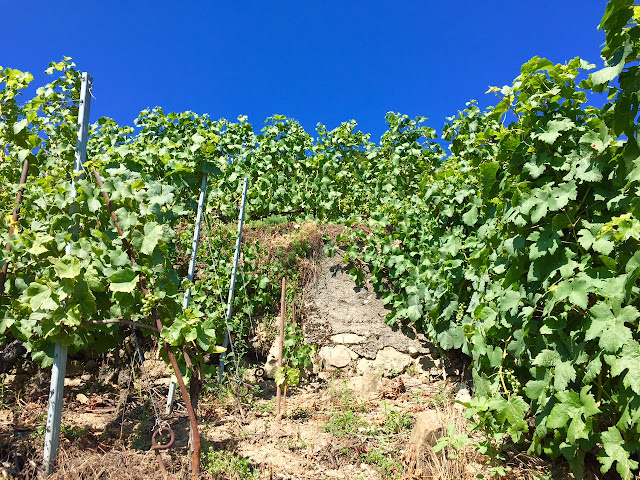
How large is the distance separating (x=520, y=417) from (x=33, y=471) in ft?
8.86

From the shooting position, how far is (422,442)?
305 centimetres

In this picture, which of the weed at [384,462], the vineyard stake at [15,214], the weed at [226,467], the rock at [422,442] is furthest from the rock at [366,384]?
the vineyard stake at [15,214]

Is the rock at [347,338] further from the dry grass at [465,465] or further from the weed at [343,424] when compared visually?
the dry grass at [465,465]

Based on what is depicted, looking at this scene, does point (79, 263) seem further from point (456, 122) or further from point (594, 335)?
point (456, 122)

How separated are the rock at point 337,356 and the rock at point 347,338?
6 cm

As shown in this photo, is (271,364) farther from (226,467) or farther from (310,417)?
(226,467)

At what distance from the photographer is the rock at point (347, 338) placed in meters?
4.89

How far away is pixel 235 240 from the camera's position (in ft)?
17.2

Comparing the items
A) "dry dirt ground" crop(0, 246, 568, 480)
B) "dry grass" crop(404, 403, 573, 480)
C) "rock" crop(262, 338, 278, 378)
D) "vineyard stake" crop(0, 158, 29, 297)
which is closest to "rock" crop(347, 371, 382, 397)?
"dry dirt ground" crop(0, 246, 568, 480)

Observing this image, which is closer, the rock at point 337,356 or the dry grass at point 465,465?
the dry grass at point 465,465

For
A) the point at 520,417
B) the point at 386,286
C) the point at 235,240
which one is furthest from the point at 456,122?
the point at 520,417

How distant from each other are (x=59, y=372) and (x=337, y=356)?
102 inches

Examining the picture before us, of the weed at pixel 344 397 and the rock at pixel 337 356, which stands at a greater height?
the rock at pixel 337 356

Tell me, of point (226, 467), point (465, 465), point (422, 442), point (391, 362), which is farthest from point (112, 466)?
point (391, 362)
